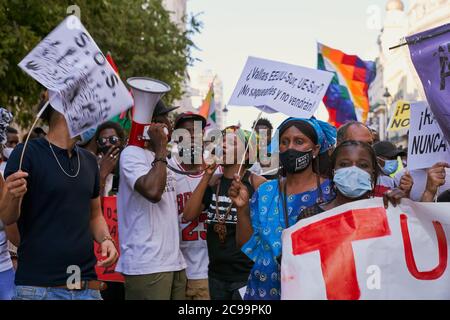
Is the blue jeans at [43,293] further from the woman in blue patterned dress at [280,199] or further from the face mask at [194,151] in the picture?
the face mask at [194,151]

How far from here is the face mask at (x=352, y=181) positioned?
12.5 ft

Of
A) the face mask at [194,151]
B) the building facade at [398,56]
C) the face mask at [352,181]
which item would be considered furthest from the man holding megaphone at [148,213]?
the building facade at [398,56]

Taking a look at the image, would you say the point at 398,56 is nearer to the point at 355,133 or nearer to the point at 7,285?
the point at 355,133

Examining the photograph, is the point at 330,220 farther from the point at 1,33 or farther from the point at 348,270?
the point at 1,33

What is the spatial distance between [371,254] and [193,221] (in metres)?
2.41

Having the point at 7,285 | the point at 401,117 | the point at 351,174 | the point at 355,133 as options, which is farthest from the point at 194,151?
the point at 401,117

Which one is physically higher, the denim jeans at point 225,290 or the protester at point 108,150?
the protester at point 108,150

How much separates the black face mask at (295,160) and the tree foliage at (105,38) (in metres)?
3.06

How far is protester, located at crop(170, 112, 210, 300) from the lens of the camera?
5.69 metres

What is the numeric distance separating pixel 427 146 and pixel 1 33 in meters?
8.76

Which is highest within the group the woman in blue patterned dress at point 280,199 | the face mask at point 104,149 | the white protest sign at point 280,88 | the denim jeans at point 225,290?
the white protest sign at point 280,88

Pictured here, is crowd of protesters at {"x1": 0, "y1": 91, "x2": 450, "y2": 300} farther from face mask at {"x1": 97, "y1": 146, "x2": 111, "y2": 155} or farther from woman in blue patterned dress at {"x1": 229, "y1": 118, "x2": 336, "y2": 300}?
face mask at {"x1": 97, "y1": 146, "x2": 111, "y2": 155}

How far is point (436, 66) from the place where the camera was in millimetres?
3959

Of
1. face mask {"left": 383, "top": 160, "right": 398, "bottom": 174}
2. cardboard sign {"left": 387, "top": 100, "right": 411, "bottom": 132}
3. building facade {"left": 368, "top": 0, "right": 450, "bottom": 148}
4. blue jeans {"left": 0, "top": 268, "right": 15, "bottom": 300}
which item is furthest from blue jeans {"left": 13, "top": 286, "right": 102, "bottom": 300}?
building facade {"left": 368, "top": 0, "right": 450, "bottom": 148}
